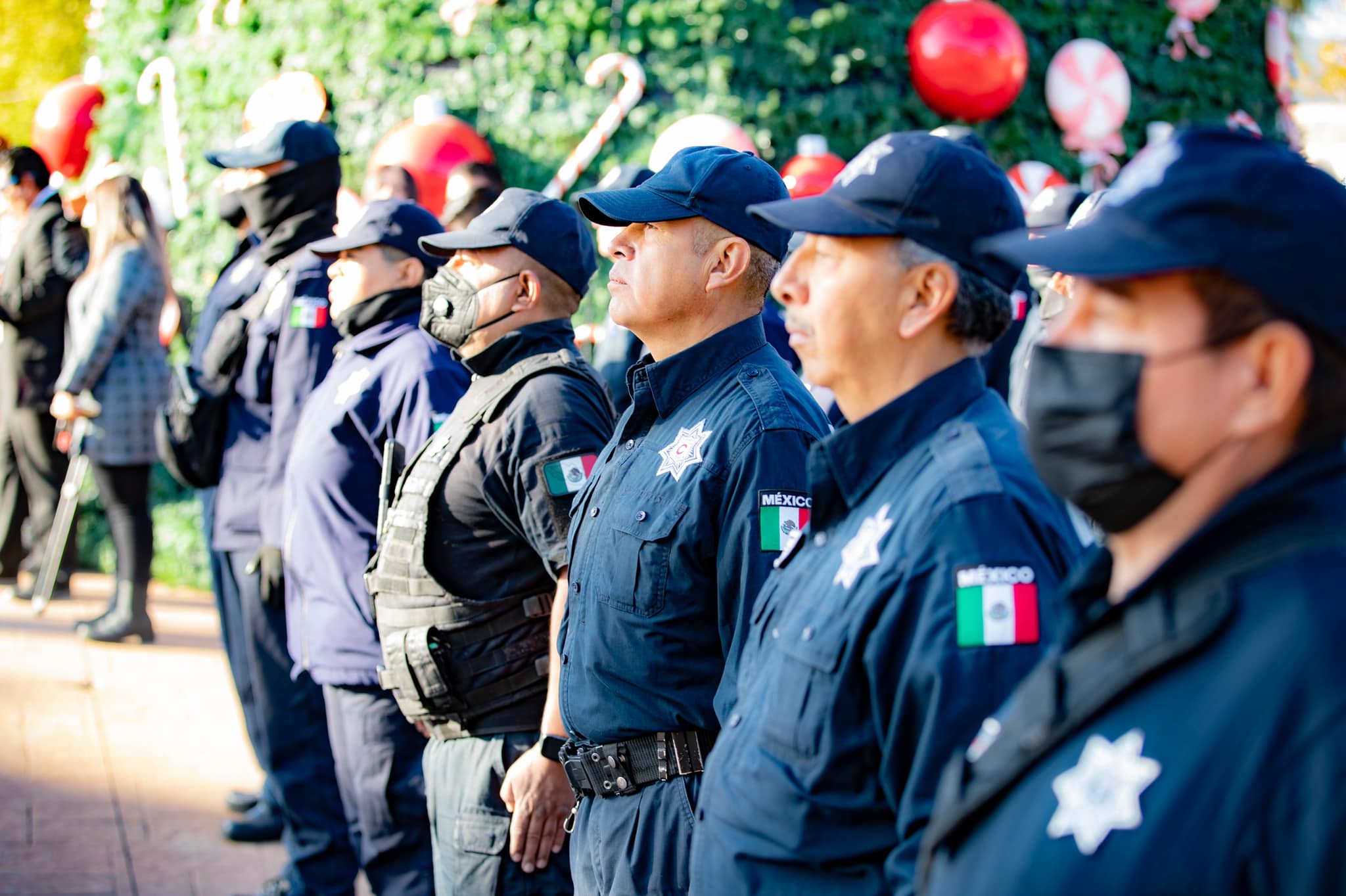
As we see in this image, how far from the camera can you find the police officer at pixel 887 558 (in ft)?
5.71

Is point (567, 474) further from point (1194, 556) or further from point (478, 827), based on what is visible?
point (1194, 556)

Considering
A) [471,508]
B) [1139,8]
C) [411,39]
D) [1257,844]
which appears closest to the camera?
[1257,844]

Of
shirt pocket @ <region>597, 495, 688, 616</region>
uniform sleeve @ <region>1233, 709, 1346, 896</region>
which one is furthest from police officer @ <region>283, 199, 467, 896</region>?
uniform sleeve @ <region>1233, 709, 1346, 896</region>

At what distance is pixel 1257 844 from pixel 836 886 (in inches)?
30.2

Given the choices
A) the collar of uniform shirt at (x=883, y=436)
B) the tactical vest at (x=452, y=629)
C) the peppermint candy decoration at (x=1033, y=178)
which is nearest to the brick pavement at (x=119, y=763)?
the tactical vest at (x=452, y=629)

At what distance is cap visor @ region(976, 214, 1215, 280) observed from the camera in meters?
1.27

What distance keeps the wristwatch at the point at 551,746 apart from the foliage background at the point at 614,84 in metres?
4.52

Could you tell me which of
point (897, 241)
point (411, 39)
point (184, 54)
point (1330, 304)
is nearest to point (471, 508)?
point (897, 241)

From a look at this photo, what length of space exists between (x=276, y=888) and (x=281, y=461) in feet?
4.78

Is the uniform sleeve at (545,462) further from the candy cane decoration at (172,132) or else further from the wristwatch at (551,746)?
the candy cane decoration at (172,132)

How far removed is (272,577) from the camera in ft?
15.0

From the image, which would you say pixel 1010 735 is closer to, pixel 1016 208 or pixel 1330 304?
pixel 1330 304

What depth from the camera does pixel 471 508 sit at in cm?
327

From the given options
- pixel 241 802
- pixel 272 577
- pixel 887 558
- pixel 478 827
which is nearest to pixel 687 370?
pixel 887 558
